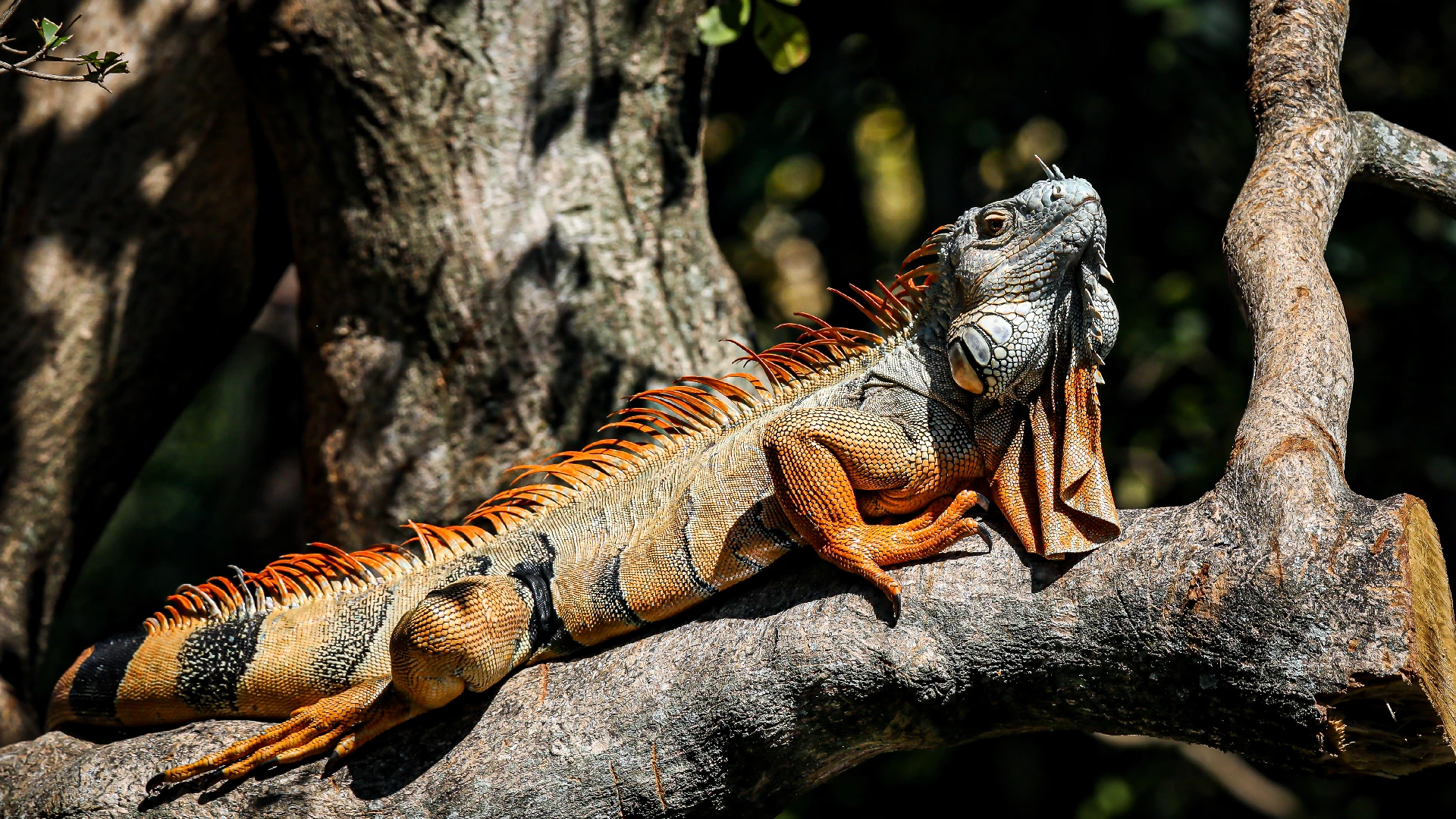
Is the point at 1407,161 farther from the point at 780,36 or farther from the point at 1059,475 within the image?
the point at 780,36

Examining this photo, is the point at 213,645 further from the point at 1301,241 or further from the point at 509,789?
the point at 1301,241

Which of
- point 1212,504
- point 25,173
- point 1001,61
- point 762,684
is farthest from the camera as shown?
point 1001,61

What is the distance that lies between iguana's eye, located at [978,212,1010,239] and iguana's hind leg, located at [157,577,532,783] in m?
2.01

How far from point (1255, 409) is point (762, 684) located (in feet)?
5.36

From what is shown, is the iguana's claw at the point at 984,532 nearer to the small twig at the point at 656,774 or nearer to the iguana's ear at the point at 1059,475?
the iguana's ear at the point at 1059,475

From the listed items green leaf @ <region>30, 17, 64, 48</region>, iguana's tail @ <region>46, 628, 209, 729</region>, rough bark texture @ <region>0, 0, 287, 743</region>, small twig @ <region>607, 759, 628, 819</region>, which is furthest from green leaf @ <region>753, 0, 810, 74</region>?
iguana's tail @ <region>46, 628, 209, 729</region>

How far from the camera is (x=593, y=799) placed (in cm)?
370

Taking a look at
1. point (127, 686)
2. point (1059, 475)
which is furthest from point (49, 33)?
point (1059, 475)

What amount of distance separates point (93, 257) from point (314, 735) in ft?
11.2

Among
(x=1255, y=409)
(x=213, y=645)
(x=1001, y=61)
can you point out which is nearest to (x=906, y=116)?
(x=1001, y=61)

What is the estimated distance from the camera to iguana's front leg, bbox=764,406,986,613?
3.58 metres

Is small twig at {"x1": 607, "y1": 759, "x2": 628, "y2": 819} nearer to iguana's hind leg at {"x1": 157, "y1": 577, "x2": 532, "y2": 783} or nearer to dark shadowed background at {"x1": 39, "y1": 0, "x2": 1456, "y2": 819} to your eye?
iguana's hind leg at {"x1": 157, "y1": 577, "x2": 532, "y2": 783}

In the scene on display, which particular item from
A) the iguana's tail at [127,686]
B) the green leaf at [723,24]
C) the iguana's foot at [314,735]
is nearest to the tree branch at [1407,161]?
the green leaf at [723,24]

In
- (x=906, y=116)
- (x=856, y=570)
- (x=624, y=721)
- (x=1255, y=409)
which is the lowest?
(x=624, y=721)
